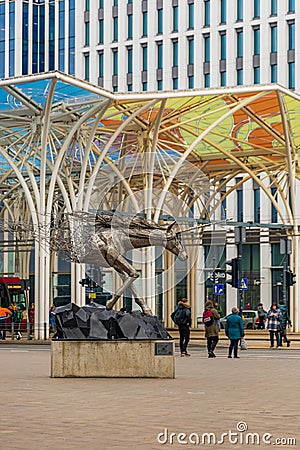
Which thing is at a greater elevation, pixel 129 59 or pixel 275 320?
pixel 129 59

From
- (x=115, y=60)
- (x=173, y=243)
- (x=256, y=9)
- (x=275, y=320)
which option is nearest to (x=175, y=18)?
(x=115, y=60)

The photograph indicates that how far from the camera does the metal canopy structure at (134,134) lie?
37.4 m

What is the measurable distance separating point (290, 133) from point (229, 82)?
1589 inches

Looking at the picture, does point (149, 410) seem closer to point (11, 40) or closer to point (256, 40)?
point (256, 40)

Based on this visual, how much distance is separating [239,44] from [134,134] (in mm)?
42385

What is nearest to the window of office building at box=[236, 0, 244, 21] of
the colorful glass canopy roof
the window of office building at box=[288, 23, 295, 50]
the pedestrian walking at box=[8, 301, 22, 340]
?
the window of office building at box=[288, 23, 295, 50]

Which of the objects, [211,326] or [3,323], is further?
[3,323]

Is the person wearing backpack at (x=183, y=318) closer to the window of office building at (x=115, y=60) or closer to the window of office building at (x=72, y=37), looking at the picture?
the window of office building at (x=115, y=60)

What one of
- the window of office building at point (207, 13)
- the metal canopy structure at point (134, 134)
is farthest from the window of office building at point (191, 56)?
the metal canopy structure at point (134, 134)

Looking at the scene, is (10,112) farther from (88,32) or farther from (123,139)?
(88,32)

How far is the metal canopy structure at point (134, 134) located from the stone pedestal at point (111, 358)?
34.5ft

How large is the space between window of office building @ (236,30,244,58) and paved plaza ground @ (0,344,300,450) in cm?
6232

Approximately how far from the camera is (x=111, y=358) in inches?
829

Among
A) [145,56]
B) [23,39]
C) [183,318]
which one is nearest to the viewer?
[183,318]
